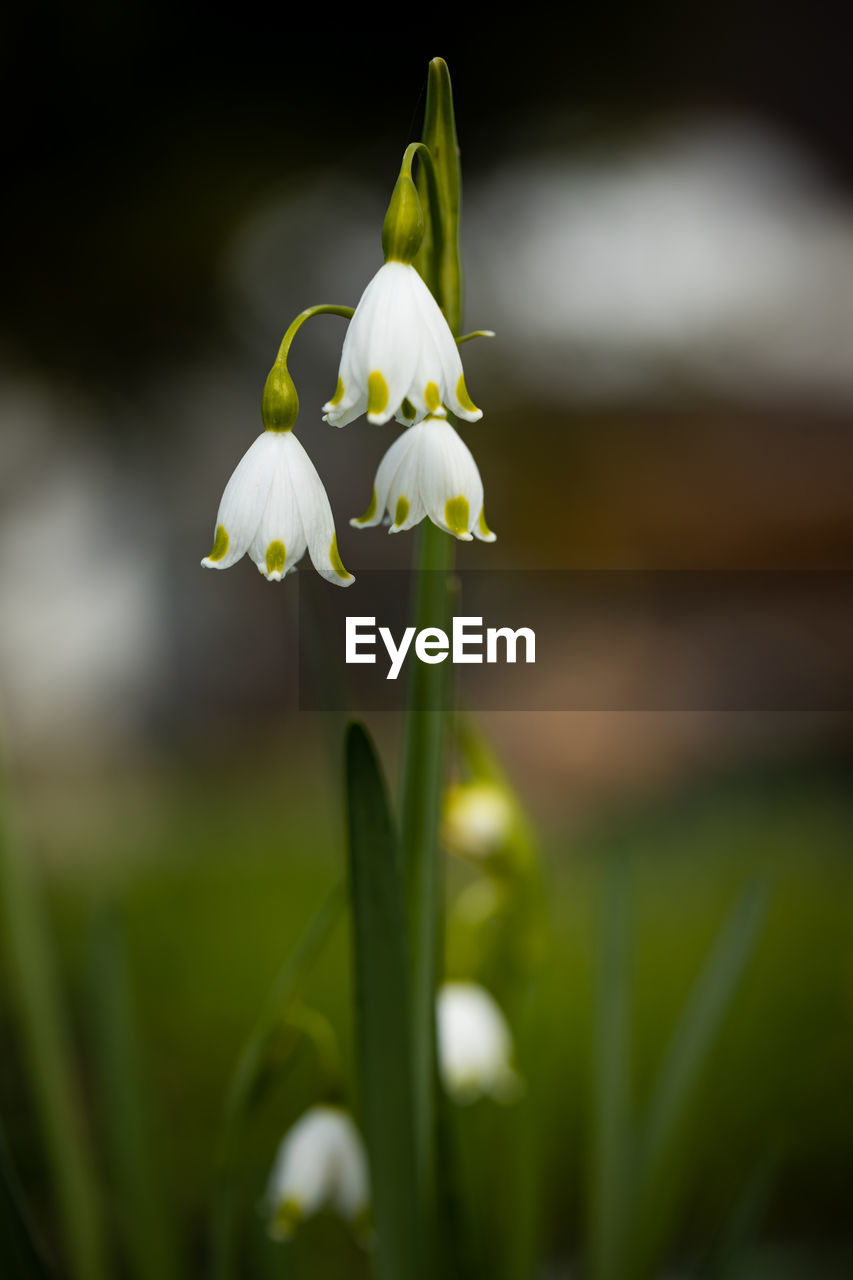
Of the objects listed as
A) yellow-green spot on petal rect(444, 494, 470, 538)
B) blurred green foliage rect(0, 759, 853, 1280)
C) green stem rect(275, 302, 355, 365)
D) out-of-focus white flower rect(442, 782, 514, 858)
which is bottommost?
blurred green foliage rect(0, 759, 853, 1280)

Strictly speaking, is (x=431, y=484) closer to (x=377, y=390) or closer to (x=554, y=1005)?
(x=377, y=390)

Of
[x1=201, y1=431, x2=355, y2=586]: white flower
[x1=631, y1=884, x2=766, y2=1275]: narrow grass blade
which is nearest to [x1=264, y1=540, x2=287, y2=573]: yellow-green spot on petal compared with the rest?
[x1=201, y1=431, x2=355, y2=586]: white flower

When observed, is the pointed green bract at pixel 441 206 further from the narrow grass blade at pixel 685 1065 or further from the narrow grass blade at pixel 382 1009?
the narrow grass blade at pixel 685 1065

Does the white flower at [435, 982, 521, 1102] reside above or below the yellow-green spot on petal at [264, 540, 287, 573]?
below

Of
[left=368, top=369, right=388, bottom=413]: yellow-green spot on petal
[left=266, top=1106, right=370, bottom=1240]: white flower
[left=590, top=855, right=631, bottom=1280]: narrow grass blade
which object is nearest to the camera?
[left=368, top=369, right=388, bottom=413]: yellow-green spot on petal

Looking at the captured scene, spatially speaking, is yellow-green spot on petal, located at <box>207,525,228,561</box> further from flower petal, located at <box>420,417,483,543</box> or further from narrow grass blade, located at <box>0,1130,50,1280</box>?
narrow grass blade, located at <box>0,1130,50,1280</box>

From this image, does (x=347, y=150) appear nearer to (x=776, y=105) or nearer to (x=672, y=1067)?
(x=776, y=105)
